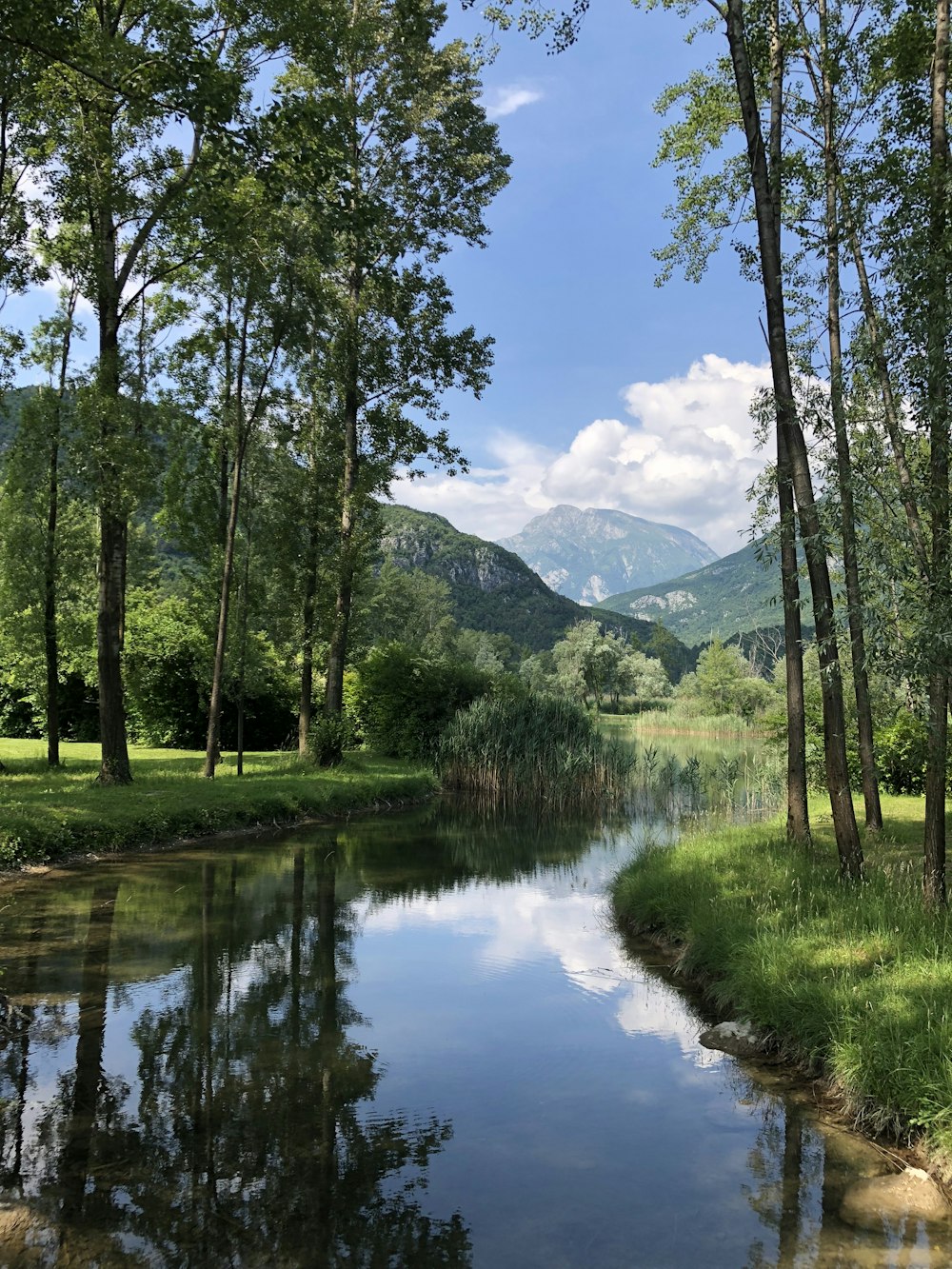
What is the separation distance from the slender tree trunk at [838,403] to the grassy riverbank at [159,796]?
10124mm

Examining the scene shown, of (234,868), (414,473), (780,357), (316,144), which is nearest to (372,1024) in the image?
(234,868)

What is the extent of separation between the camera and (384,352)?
856 inches

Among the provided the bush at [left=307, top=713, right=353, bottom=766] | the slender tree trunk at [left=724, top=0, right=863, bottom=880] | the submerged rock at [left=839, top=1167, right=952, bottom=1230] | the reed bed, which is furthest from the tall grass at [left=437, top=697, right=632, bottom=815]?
the submerged rock at [left=839, top=1167, right=952, bottom=1230]

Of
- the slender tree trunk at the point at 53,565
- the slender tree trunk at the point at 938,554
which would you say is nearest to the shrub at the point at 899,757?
the slender tree trunk at the point at 938,554

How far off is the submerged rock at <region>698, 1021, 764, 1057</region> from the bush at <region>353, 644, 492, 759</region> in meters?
19.1

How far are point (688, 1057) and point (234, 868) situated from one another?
Result: 7.45 metres

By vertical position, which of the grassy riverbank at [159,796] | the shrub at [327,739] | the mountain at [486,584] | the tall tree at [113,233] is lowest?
the grassy riverbank at [159,796]

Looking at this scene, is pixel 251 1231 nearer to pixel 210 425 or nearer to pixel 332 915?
pixel 332 915

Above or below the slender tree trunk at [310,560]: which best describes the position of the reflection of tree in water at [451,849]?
below

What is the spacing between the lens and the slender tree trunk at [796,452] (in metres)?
8.25

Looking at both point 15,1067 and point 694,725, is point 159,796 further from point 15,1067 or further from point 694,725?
point 694,725

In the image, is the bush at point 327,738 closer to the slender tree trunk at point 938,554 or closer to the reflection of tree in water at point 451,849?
the reflection of tree in water at point 451,849

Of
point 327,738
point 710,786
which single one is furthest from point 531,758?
point 327,738

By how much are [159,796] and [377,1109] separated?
9.93m
